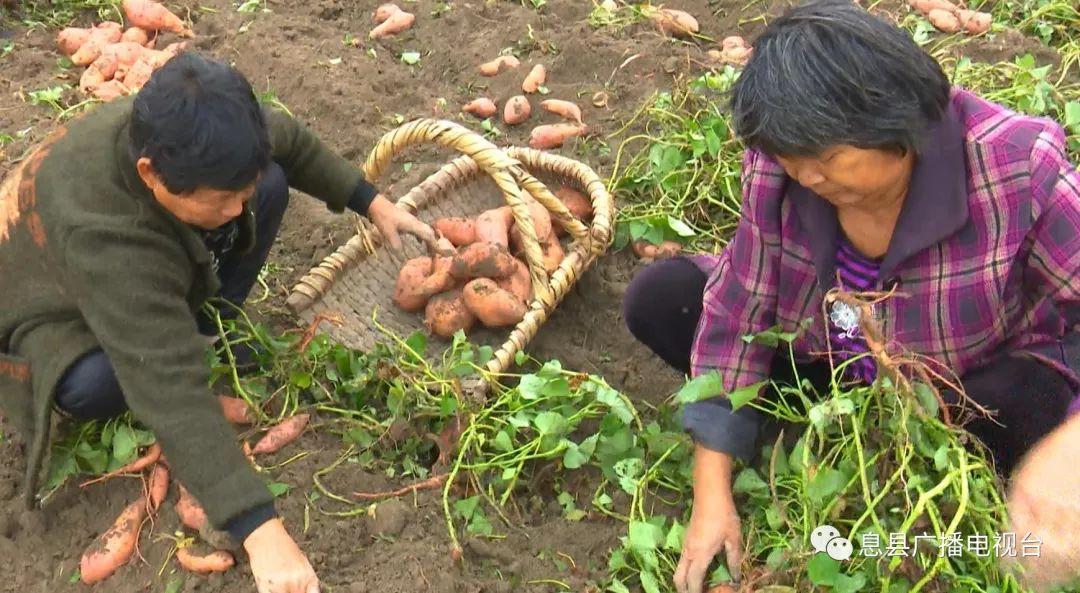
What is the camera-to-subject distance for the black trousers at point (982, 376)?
148cm

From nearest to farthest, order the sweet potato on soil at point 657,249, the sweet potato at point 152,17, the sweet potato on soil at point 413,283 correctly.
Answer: the sweet potato on soil at point 413,283
the sweet potato on soil at point 657,249
the sweet potato at point 152,17

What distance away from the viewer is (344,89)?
9.30 feet

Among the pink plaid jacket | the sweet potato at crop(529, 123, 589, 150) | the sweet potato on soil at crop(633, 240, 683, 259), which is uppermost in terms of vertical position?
the pink plaid jacket

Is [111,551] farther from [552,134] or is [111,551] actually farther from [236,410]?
[552,134]

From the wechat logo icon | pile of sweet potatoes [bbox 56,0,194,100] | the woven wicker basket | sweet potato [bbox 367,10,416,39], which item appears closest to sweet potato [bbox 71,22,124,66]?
pile of sweet potatoes [bbox 56,0,194,100]

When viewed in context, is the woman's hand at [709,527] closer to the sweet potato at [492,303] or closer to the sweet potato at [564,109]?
the sweet potato at [492,303]

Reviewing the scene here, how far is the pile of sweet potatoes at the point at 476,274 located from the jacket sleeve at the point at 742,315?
0.58m

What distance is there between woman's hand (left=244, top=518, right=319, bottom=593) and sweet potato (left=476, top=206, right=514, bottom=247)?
0.93 m

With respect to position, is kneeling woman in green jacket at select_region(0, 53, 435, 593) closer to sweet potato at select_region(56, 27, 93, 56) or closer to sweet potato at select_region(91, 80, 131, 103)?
sweet potato at select_region(91, 80, 131, 103)

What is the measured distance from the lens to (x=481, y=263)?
82.5 inches

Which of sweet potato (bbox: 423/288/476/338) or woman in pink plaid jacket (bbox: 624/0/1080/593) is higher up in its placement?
woman in pink plaid jacket (bbox: 624/0/1080/593)

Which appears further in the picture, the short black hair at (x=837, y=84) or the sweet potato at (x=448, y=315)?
the sweet potato at (x=448, y=315)

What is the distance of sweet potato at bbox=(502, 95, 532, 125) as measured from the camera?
2.72 m

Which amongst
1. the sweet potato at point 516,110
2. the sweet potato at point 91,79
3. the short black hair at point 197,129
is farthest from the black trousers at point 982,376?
the sweet potato at point 91,79
